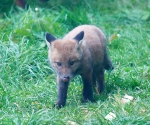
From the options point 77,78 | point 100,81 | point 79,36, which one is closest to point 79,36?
point 79,36

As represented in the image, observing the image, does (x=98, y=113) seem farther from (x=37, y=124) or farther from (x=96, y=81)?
(x=96, y=81)

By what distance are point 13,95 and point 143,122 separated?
2088mm

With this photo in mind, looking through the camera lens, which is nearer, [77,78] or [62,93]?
[62,93]

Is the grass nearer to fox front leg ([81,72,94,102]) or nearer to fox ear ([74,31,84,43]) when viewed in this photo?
fox front leg ([81,72,94,102])

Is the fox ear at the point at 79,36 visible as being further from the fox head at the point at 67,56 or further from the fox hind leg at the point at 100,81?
the fox hind leg at the point at 100,81

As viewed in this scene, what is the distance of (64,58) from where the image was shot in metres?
6.10

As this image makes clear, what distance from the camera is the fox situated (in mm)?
6113

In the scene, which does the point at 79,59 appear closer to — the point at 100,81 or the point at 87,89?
the point at 87,89

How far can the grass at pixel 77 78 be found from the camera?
5.65 meters

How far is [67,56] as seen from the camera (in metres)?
6.10

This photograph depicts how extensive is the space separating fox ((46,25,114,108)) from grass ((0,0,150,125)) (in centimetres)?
19

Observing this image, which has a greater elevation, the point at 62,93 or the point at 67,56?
the point at 67,56

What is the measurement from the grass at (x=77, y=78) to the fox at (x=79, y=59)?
0.63 feet

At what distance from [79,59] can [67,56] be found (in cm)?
17
